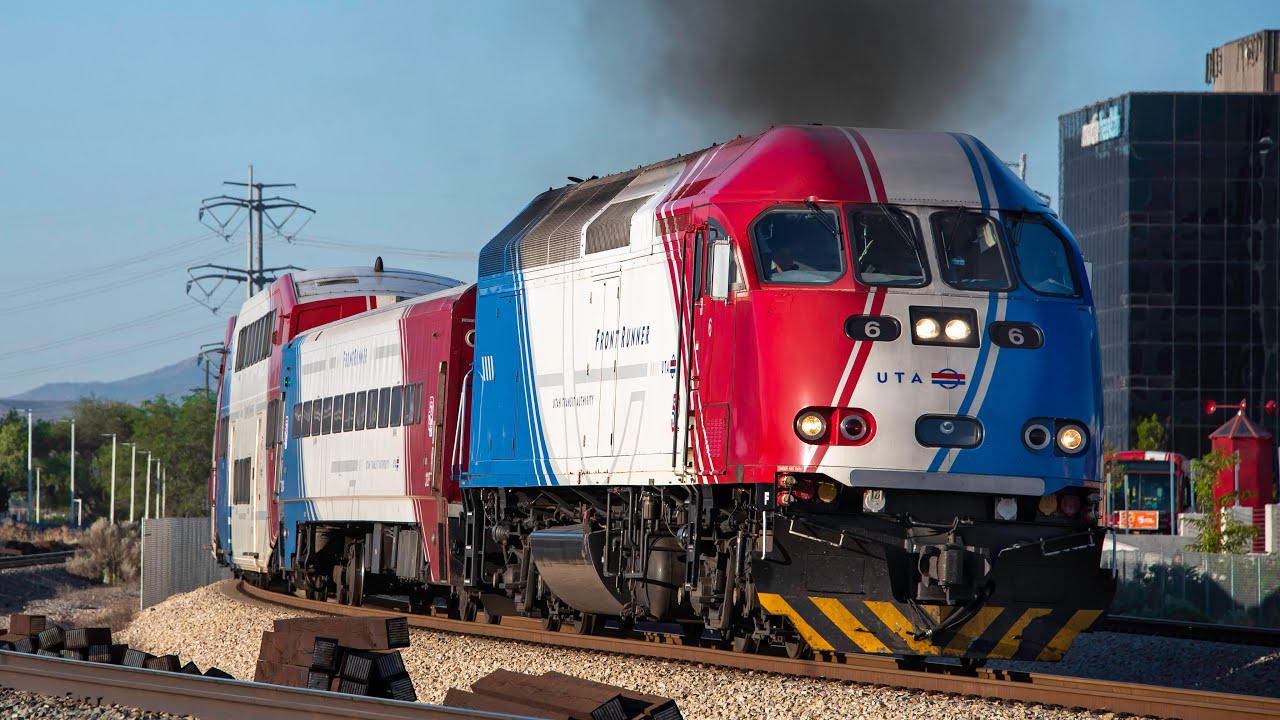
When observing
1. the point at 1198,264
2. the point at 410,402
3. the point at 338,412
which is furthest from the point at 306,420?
the point at 1198,264

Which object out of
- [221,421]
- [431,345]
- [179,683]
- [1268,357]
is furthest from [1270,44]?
[179,683]

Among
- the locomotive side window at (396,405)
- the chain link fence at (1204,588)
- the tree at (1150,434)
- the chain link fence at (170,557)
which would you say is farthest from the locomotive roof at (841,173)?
the tree at (1150,434)

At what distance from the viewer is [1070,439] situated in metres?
11.1

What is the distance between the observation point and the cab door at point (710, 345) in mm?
11461

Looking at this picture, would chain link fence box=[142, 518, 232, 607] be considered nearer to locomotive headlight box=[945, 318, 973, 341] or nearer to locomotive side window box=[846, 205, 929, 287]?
locomotive side window box=[846, 205, 929, 287]

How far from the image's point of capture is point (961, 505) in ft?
36.5

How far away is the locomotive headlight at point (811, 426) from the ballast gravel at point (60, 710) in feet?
→ 14.6

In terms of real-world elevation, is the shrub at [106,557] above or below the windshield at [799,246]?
below

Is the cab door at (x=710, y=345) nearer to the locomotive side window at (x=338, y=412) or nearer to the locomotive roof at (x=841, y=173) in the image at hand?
the locomotive roof at (x=841, y=173)

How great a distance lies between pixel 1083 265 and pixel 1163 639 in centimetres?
658

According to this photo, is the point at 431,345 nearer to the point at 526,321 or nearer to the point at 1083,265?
the point at 526,321

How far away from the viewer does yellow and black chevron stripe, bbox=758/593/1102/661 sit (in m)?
10.8

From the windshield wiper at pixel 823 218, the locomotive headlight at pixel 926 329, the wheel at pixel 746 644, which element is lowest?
the wheel at pixel 746 644

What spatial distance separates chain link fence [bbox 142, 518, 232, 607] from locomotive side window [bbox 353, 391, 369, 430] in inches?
532
